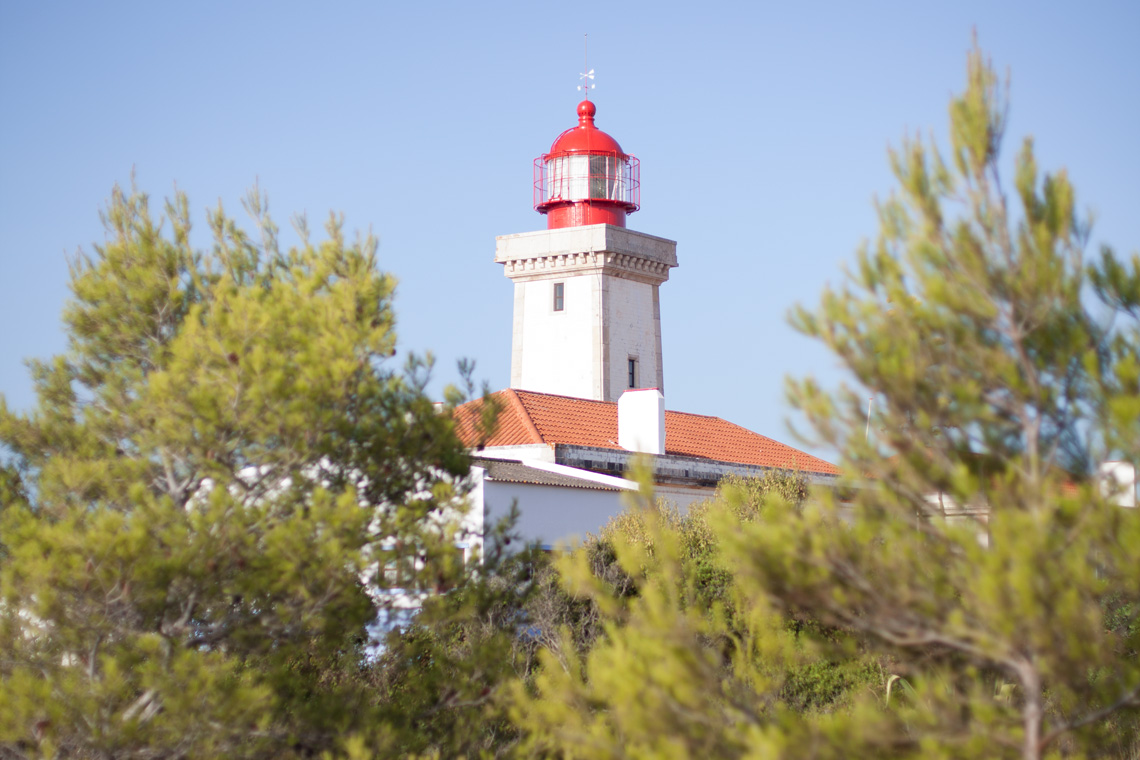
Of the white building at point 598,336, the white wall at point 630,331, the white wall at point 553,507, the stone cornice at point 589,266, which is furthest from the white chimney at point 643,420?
the stone cornice at point 589,266

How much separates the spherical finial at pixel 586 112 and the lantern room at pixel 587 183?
0.84 meters

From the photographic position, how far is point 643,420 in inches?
1096

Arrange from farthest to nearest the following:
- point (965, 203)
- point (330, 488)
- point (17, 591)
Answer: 1. point (330, 488)
2. point (17, 591)
3. point (965, 203)

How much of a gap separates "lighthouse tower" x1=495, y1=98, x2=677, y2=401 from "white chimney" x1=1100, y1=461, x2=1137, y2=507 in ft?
90.4

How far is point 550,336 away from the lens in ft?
113

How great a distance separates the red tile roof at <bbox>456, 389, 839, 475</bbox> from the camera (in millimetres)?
26406

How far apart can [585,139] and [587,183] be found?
4.89 ft

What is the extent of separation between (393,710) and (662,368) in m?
27.2

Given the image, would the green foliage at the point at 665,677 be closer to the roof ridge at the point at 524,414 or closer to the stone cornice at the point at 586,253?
the roof ridge at the point at 524,414

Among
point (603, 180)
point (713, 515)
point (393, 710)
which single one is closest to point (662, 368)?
point (603, 180)

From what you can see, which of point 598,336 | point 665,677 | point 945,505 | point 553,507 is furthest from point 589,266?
point 665,677

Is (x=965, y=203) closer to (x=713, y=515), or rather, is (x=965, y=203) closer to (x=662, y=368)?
(x=713, y=515)

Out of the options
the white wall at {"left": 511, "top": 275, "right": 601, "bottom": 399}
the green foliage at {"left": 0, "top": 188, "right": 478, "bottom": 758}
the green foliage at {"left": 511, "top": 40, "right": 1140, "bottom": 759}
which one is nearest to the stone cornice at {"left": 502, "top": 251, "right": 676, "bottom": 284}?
the white wall at {"left": 511, "top": 275, "right": 601, "bottom": 399}

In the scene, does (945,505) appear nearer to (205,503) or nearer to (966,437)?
(966,437)
